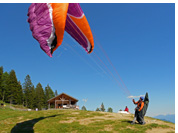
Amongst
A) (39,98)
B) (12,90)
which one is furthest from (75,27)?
(39,98)

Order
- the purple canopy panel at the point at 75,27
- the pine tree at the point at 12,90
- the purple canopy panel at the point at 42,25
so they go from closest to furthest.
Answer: the purple canopy panel at the point at 42,25 → the purple canopy panel at the point at 75,27 → the pine tree at the point at 12,90

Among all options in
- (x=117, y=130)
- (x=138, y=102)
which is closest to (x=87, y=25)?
(x=117, y=130)

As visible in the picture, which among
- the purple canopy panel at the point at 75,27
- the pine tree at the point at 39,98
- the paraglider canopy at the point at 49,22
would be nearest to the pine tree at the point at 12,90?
the pine tree at the point at 39,98

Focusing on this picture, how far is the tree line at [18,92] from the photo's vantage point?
205 feet

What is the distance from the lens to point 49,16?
4766 mm

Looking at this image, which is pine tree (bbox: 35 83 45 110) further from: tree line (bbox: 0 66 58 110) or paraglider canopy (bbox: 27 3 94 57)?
paraglider canopy (bbox: 27 3 94 57)

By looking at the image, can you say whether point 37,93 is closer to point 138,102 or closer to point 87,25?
point 138,102

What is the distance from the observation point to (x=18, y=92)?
212 ft

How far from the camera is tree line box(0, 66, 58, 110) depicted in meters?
62.6

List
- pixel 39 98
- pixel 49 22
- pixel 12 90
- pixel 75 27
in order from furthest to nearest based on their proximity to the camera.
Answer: pixel 39 98, pixel 12 90, pixel 75 27, pixel 49 22

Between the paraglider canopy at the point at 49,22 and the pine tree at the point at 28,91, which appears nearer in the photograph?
the paraglider canopy at the point at 49,22

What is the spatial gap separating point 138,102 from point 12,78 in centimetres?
6359

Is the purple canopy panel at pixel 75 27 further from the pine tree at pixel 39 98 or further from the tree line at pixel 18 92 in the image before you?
the pine tree at pixel 39 98

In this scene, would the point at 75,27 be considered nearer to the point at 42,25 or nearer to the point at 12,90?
the point at 42,25
